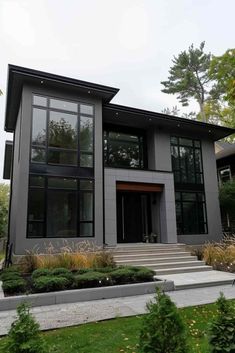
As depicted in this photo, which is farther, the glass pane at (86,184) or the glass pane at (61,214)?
the glass pane at (86,184)

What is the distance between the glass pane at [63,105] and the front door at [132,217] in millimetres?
4566

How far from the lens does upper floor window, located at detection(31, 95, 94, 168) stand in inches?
417

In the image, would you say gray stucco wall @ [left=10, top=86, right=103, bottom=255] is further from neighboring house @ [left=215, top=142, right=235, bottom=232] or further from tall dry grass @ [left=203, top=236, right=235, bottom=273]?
neighboring house @ [left=215, top=142, right=235, bottom=232]

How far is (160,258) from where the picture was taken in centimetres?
1009

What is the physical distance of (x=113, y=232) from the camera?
10898mm

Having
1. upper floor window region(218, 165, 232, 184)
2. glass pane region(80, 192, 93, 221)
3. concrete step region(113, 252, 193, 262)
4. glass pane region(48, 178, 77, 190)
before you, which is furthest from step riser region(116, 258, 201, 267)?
upper floor window region(218, 165, 232, 184)

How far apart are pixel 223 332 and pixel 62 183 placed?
8668 mm

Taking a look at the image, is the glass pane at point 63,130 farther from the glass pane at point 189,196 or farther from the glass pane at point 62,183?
the glass pane at point 189,196

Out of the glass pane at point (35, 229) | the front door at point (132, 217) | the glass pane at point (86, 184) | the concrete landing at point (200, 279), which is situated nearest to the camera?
the concrete landing at point (200, 279)

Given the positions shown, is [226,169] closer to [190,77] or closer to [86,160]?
[190,77]

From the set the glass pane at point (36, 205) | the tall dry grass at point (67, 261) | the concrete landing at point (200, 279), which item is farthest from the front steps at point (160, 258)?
the glass pane at point (36, 205)

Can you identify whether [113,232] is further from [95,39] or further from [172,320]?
[95,39]

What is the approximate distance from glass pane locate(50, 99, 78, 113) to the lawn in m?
8.54

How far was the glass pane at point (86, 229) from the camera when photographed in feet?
34.1
